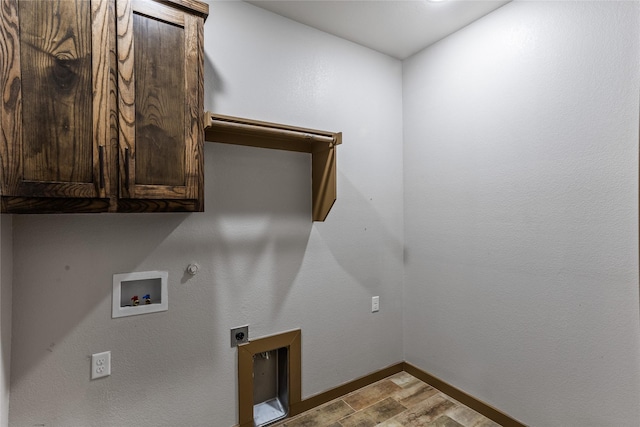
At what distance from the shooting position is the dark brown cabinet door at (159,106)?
4.17 ft

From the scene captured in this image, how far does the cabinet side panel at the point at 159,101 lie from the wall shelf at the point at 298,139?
0.63ft

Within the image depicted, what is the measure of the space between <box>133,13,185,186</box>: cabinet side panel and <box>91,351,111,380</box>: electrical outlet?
2.81 feet

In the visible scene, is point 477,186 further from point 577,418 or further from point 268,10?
point 268,10

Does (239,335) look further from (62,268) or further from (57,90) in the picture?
(57,90)

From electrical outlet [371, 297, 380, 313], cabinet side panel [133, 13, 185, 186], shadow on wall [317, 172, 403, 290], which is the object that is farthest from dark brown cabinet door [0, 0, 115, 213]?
electrical outlet [371, 297, 380, 313]

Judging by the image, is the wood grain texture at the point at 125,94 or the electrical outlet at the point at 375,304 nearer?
the wood grain texture at the point at 125,94

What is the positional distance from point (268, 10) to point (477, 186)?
1.69 metres

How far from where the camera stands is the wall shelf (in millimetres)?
1640

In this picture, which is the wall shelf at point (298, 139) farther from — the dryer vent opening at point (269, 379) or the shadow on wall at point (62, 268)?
the dryer vent opening at point (269, 379)

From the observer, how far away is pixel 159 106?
1343 mm

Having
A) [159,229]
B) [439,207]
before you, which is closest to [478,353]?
[439,207]

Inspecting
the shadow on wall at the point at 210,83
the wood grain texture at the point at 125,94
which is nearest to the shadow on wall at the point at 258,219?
the shadow on wall at the point at 210,83

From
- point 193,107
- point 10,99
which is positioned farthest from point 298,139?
point 10,99

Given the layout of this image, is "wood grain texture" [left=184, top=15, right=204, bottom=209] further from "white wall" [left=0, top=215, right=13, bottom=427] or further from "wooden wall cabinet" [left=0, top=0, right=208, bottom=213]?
"white wall" [left=0, top=215, right=13, bottom=427]
